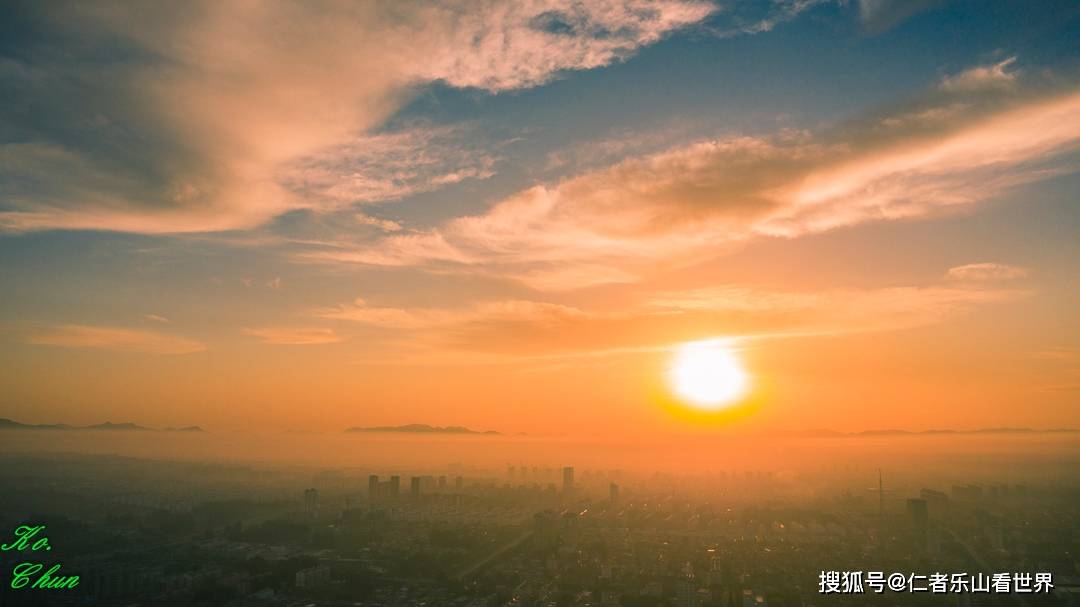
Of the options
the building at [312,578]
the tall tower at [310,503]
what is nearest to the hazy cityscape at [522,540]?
the building at [312,578]

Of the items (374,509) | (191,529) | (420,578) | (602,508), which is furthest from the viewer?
(602,508)

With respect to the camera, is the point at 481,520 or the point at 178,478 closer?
the point at 481,520

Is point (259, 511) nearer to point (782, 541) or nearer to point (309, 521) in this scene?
point (309, 521)

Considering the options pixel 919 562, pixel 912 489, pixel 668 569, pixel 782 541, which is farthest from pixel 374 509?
pixel 912 489

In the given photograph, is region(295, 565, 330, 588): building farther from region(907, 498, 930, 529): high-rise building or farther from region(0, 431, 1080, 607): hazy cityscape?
region(907, 498, 930, 529): high-rise building

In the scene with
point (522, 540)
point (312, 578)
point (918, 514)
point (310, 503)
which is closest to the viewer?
point (312, 578)

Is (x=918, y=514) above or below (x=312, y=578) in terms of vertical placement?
above

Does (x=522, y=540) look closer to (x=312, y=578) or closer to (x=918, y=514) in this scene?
(x=312, y=578)

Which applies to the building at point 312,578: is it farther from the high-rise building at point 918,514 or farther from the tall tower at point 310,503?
the high-rise building at point 918,514

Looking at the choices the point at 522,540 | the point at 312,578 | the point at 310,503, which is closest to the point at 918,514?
the point at 522,540

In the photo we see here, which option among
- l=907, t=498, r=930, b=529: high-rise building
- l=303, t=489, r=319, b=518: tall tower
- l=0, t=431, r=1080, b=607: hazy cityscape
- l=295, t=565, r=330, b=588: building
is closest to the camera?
l=0, t=431, r=1080, b=607: hazy cityscape

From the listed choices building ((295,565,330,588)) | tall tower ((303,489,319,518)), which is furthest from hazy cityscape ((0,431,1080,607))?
tall tower ((303,489,319,518))
